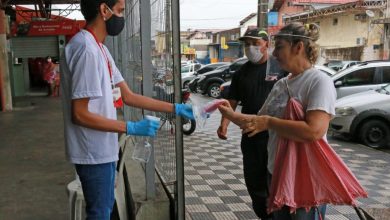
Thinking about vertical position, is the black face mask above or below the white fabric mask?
above

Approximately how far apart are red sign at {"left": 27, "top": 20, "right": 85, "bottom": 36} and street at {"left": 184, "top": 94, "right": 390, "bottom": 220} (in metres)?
9.12

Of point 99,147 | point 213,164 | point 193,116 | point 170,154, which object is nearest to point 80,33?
point 99,147

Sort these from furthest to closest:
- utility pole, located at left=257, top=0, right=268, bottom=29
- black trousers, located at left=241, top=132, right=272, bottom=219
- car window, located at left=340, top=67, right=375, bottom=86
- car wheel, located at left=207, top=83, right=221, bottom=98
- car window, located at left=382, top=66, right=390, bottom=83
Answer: car wheel, located at left=207, top=83, right=221, bottom=98 < car window, located at left=340, top=67, right=375, bottom=86 < car window, located at left=382, top=66, right=390, bottom=83 < utility pole, located at left=257, top=0, right=268, bottom=29 < black trousers, located at left=241, top=132, right=272, bottom=219

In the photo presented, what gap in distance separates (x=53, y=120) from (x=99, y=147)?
8.64 metres

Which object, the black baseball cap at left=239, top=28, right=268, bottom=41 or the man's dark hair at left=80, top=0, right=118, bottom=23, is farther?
the black baseball cap at left=239, top=28, right=268, bottom=41

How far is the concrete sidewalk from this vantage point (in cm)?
418

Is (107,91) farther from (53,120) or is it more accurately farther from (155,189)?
(53,120)

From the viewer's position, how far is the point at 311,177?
2135 mm

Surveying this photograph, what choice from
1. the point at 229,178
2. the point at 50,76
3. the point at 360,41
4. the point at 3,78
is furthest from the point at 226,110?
the point at 360,41

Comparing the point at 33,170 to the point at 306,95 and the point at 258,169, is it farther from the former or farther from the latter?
the point at 306,95

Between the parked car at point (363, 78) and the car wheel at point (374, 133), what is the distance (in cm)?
189

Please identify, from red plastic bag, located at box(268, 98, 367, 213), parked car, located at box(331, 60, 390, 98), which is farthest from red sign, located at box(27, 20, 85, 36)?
red plastic bag, located at box(268, 98, 367, 213)

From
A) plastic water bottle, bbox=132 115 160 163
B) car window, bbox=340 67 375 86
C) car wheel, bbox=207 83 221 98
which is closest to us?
plastic water bottle, bbox=132 115 160 163

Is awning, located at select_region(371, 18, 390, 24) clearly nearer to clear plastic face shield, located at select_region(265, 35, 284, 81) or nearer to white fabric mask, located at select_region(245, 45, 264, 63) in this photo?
white fabric mask, located at select_region(245, 45, 264, 63)
